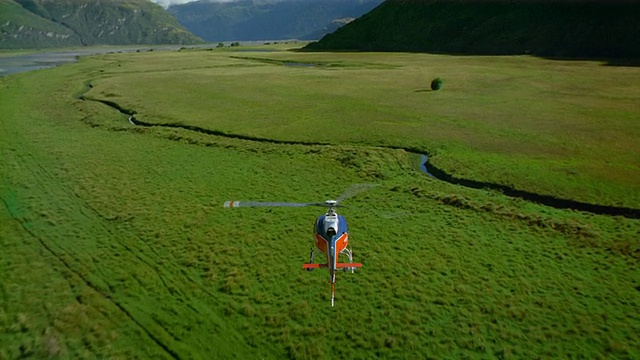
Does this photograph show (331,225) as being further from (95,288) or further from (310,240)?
(95,288)

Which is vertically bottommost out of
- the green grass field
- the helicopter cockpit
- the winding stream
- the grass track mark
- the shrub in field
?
the grass track mark

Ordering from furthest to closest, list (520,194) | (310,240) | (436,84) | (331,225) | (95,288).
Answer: (436,84) < (520,194) < (310,240) < (95,288) < (331,225)

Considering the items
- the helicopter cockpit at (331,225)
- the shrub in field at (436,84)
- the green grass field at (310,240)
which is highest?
the shrub in field at (436,84)

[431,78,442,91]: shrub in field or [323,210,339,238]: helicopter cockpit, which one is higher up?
[431,78,442,91]: shrub in field

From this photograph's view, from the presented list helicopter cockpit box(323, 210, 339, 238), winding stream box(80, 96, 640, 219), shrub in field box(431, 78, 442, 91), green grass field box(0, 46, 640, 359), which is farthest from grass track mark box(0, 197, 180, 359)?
shrub in field box(431, 78, 442, 91)

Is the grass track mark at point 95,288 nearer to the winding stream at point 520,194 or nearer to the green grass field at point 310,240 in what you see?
the green grass field at point 310,240

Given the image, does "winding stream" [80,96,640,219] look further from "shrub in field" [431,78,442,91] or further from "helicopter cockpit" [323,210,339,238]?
"shrub in field" [431,78,442,91]

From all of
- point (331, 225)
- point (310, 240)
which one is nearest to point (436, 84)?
point (310, 240)

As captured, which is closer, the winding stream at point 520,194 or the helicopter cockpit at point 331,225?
the helicopter cockpit at point 331,225

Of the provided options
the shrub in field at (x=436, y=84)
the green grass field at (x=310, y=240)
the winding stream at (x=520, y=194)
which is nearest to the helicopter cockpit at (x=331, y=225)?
the green grass field at (x=310, y=240)
